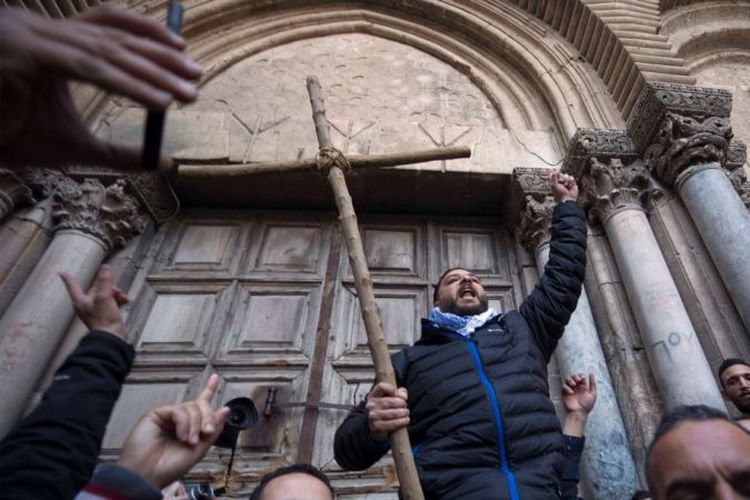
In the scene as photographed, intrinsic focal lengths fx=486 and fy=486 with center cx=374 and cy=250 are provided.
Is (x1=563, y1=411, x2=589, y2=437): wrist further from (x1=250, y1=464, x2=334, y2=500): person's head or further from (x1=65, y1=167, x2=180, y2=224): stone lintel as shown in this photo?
(x1=65, y1=167, x2=180, y2=224): stone lintel

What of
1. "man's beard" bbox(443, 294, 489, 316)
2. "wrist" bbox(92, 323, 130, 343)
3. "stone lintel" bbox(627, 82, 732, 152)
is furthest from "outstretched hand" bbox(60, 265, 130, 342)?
"stone lintel" bbox(627, 82, 732, 152)

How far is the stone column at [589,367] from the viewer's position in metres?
2.46

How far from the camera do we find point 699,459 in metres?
1.21

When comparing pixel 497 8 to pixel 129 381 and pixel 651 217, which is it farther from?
pixel 129 381

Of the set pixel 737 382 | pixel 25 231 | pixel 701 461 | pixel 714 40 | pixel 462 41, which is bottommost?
pixel 701 461

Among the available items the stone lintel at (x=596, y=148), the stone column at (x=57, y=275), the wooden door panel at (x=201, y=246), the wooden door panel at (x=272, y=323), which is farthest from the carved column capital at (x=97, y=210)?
the stone lintel at (x=596, y=148)

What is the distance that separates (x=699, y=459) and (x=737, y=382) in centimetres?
150

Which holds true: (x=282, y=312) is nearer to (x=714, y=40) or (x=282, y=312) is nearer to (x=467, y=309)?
(x=467, y=309)

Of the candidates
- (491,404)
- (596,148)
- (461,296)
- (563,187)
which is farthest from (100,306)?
(596,148)

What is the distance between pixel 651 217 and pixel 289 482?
3057 millimetres

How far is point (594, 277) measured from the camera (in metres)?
3.38

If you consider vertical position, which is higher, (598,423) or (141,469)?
(598,423)

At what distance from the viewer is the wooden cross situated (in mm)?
1540

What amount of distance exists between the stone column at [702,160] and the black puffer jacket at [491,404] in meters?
1.26
